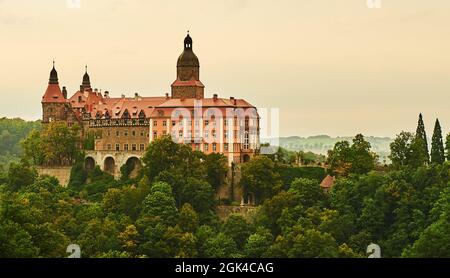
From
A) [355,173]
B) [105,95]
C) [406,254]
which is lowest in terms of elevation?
[406,254]

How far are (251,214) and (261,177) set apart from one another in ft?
3.68

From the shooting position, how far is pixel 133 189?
30500mm

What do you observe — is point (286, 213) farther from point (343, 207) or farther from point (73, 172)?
point (73, 172)

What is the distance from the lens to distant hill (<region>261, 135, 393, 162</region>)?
21.9 metres

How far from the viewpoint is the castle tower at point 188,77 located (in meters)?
33.9

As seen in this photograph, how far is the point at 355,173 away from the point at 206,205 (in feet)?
13.8

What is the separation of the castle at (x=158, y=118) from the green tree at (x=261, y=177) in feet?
4.22

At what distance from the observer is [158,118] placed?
34938 millimetres

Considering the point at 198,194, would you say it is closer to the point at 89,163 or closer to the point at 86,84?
the point at 89,163

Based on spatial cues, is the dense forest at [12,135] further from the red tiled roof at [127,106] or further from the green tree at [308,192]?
the green tree at [308,192]

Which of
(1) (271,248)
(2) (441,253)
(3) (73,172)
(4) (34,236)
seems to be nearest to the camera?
(2) (441,253)

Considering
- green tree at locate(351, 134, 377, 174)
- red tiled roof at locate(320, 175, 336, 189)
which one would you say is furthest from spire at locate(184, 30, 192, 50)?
green tree at locate(351, 134, 377, 174)

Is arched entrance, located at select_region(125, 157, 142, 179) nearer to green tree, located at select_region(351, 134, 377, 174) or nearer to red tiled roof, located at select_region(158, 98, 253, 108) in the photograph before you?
red tiled roof, located at select_region(158, 98, 253, 108)

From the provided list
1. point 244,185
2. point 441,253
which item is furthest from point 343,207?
point 441,253
